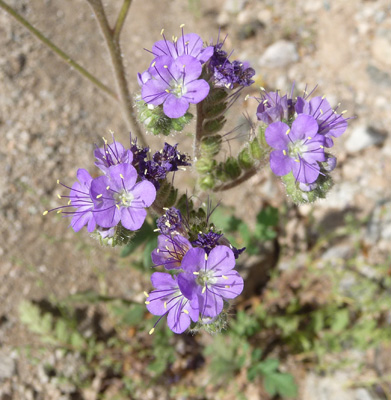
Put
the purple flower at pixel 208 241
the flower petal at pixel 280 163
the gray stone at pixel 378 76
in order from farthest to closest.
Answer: the gray stone at pixel 378 76 < the flower petal at pixel 280 163 < the purple flower at pixel 208 241

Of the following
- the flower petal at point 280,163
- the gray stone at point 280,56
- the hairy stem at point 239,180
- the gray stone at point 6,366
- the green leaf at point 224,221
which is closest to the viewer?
the flower petal at point 280,163

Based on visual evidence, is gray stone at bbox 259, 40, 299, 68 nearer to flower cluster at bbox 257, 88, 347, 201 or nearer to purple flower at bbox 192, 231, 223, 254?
flower cluster at bbox 257, 88, 347, 201

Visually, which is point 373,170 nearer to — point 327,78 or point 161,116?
point 327,78

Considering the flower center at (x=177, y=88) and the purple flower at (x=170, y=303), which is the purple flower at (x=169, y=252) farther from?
the flower center at (x=177, y=88)

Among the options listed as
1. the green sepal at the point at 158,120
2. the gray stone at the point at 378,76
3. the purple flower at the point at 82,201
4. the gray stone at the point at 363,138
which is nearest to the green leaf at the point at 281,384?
the purple flower at the point at 82,201

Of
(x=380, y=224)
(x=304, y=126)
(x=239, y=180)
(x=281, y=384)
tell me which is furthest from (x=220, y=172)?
(x=380, y=224)

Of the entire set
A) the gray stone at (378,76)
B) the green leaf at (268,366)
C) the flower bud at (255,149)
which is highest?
the gray stone at (378,76)
